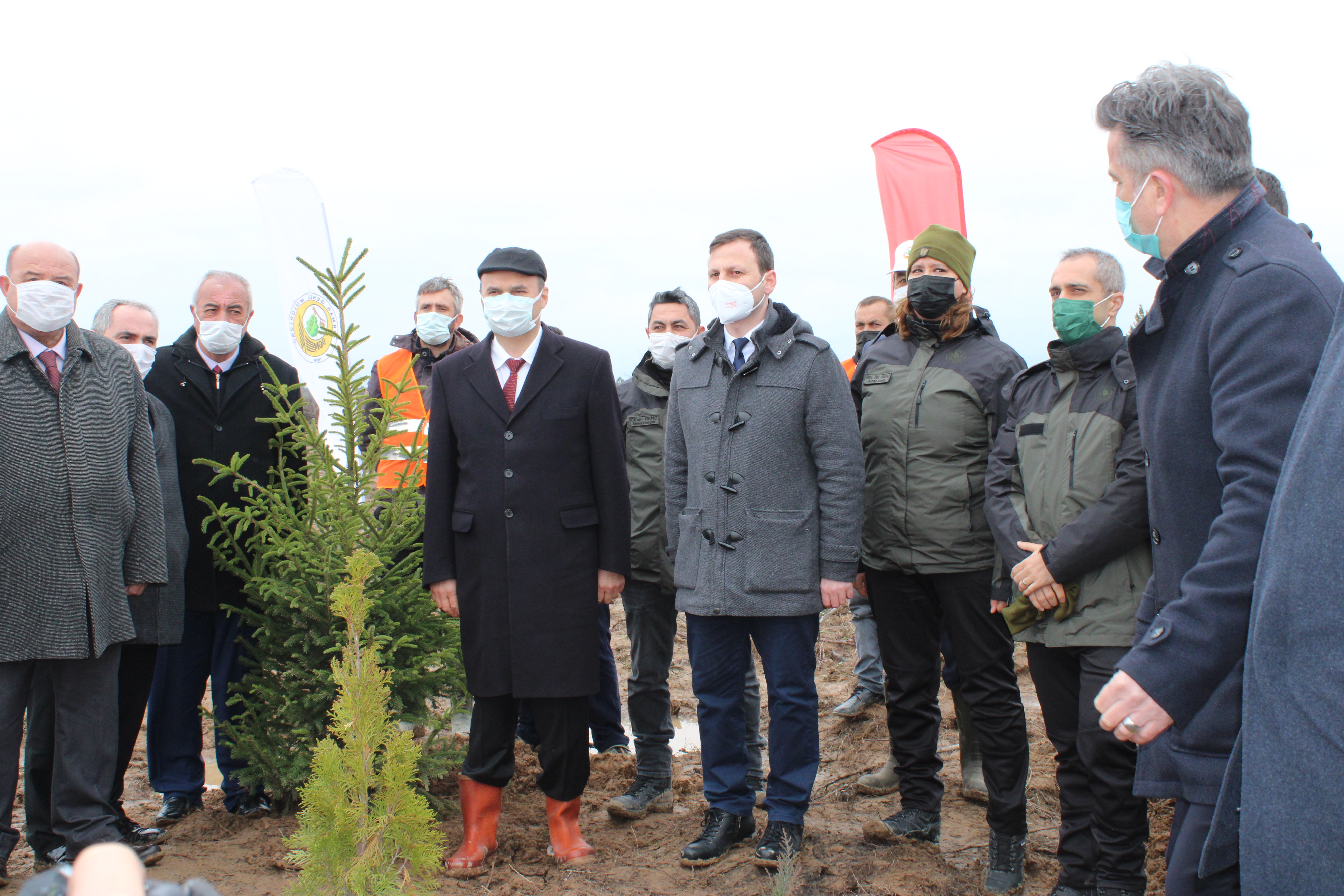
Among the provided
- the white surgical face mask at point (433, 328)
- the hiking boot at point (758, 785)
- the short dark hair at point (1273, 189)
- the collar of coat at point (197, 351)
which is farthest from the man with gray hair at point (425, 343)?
the short dark hair at point (1273, 189)

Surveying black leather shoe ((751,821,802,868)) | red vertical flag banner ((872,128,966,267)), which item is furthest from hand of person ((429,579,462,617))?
red vertical flag banner ((872,128,966,267))

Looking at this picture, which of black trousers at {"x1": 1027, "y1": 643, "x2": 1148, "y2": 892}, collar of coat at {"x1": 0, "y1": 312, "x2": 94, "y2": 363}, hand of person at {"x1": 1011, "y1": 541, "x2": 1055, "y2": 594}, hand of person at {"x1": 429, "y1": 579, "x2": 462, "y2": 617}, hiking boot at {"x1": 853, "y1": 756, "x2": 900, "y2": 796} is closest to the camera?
black trousers at {"x1": 1027, "y1": 643, "x2": 1148, "y2": 892}

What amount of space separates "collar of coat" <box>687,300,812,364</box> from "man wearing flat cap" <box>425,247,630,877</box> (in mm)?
490

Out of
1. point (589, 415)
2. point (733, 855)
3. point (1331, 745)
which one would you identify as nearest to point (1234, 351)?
point (1331, 745)

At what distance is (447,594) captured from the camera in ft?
14.7

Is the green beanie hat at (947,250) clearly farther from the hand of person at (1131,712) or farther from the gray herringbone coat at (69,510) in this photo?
the gray herringbone coat at (69,510)

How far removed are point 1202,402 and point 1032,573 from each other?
169 cm

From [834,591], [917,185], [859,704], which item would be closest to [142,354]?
[834,591]

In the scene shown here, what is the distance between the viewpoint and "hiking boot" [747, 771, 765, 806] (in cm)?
513

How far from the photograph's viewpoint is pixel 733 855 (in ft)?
14.4

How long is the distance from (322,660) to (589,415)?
5.72 feet

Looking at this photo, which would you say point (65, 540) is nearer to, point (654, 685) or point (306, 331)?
point (654, 685)

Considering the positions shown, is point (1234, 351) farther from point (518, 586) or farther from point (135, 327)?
point (135, 327)

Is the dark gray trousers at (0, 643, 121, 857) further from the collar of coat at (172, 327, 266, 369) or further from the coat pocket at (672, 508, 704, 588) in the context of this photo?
the coat pocket at (672, 508, 704, 588)
